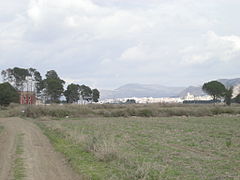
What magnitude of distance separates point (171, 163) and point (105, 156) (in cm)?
255

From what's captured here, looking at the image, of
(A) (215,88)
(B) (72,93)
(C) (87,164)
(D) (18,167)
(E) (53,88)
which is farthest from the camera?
(B) (72,93)

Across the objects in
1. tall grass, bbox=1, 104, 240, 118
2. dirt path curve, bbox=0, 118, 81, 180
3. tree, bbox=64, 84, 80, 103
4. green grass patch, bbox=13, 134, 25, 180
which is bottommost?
dirt path curve, bbox=0, 118, 81, 180

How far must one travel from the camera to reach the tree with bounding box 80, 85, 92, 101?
139000 millimetres

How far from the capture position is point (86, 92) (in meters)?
141

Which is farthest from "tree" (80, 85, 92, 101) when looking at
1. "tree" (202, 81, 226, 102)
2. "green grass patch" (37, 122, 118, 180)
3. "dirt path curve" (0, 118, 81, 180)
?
"green grass patch" (37, 122, 118, 180)

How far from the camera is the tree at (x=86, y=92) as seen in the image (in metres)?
139

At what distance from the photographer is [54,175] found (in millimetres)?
11586

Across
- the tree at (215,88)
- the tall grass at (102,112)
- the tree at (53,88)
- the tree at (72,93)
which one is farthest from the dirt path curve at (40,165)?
the tree at (215,88)

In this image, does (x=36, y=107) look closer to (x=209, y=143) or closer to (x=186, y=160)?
(x=209, y=143)

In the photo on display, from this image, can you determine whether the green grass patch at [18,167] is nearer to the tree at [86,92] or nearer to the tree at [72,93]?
the tree at [72,93]

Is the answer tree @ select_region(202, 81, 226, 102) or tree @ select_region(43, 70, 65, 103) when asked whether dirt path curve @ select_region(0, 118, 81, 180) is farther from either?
tree @ select_region(202, 81, 226, 102)

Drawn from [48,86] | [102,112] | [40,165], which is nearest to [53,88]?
[48,86]

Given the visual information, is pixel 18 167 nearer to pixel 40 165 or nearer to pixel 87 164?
pixel 40 165

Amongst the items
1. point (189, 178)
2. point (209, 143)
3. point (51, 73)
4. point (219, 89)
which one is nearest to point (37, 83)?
point (51, 73)
